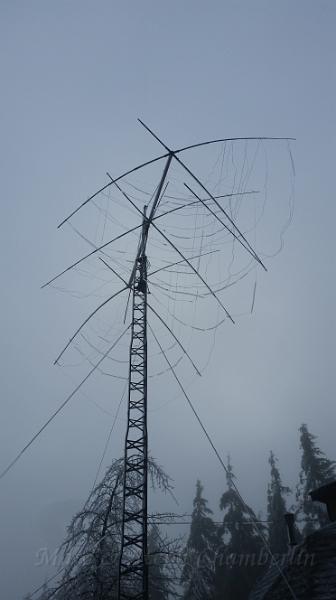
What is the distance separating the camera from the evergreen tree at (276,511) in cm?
2967

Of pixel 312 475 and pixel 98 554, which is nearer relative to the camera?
pixel 98 554

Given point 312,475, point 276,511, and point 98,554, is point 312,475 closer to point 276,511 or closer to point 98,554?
point 276,511

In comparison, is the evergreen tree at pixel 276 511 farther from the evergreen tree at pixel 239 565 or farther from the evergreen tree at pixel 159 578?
the evergreen tree at pixel 159 578

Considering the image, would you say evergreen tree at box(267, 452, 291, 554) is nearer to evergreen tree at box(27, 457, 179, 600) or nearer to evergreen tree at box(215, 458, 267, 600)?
evergreen tree at box(215, 458, 267, 600)

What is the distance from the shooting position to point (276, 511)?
32562 millimetres

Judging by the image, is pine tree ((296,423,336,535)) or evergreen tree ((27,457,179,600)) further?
pine tree ((296,423,336,535))

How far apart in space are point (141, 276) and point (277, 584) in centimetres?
1005

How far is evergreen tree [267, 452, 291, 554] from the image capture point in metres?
29.7

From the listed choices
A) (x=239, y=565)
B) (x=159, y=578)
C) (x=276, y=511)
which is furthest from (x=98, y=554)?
(x=276, y=511)

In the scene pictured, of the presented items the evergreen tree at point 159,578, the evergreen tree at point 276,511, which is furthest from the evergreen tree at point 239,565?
the evergreen tree at point 159,578

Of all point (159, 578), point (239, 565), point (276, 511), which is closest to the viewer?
point (159, 578)

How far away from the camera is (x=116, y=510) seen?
13.1 meters

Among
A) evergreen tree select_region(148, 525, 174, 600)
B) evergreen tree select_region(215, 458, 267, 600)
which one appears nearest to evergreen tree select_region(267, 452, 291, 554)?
evergreen tree select_region(215, 458, 267, 600)

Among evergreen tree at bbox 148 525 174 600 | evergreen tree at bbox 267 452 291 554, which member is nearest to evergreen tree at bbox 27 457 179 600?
evergreen tree at bbox 148 525 174 600
